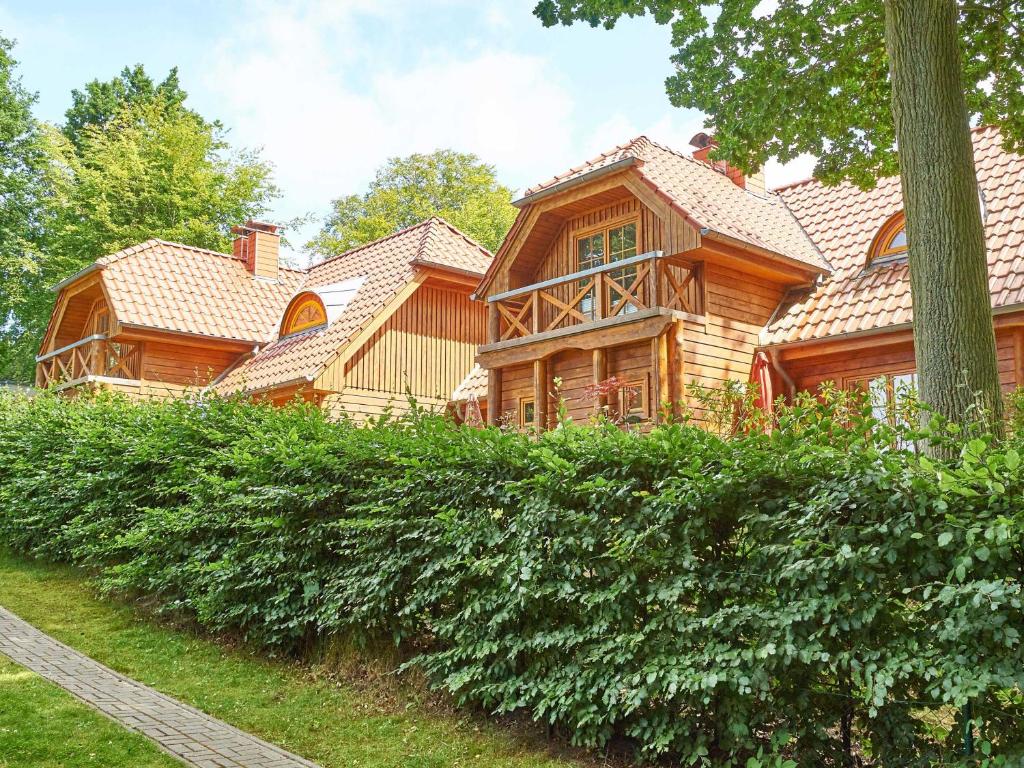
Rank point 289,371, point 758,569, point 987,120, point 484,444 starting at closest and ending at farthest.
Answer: point 758,569
point 484,444
point 987,120
point 289,371

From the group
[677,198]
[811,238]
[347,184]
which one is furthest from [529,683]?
[347,184]

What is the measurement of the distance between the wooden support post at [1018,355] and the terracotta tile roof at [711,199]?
147 inches

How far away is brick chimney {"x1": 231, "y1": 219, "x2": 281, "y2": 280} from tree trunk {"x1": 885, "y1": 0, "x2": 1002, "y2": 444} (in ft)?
71.7

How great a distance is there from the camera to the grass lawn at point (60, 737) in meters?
5.29

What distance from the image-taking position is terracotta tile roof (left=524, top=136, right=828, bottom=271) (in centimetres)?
1481

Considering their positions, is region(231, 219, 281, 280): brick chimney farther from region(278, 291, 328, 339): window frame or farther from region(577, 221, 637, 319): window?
region(577, 221, 637, 319): window

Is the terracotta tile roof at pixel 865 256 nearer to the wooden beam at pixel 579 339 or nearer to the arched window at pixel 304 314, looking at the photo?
the wooden beam at pixel 579 339

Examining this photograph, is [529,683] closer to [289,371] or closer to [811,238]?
[811,238]

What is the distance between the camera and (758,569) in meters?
4.79

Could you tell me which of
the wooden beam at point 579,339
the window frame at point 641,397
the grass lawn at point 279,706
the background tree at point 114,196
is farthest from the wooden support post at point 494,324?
the background tree at point 114,196

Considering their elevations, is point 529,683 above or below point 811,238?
below

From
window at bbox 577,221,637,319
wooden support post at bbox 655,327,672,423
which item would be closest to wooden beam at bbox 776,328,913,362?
wooden support post at bbox 655,327,672,423

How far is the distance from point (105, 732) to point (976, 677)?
4.86 metres

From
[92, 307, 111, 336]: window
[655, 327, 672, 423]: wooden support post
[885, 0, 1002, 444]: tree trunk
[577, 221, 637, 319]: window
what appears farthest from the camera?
[92, 307, 111, 336]: window
